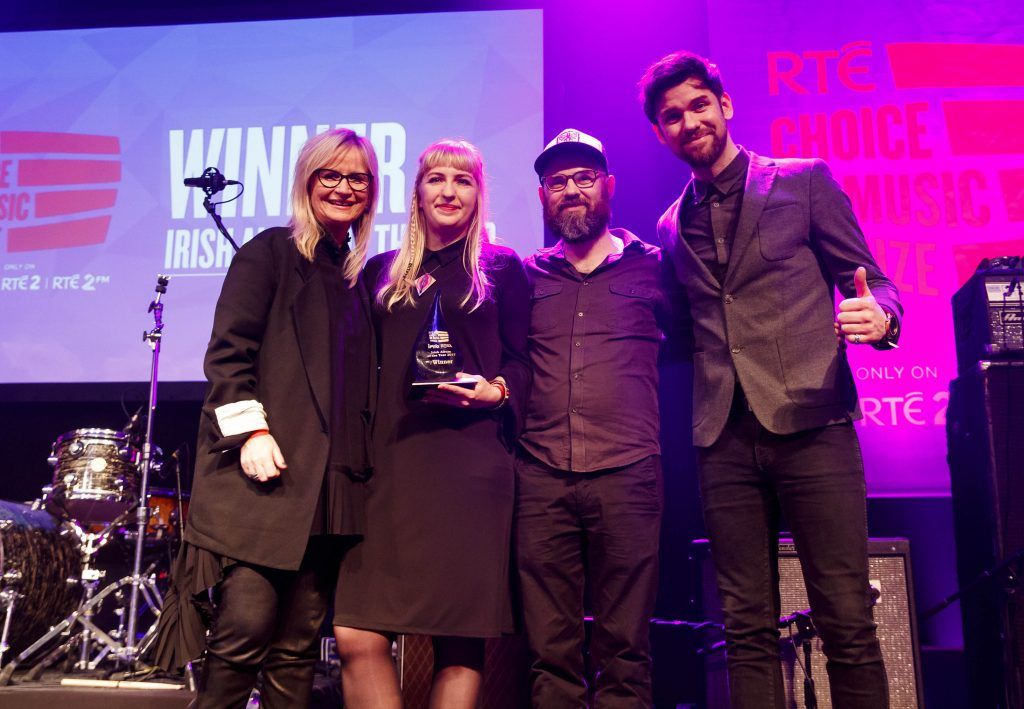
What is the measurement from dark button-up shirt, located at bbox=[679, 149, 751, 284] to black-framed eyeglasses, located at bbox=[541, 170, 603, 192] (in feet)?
1.04

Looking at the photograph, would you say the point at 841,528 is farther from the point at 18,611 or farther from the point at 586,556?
the point at 18,611

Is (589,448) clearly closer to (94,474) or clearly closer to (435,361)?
(435,361)

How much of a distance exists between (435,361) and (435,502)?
1.08ft

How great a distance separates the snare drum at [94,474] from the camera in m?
3.60

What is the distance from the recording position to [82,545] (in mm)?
3686

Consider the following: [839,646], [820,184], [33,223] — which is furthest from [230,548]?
[33,223]

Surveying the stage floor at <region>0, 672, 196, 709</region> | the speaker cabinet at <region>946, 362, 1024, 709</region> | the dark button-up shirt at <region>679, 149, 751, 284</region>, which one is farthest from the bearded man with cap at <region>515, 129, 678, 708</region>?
the stage floor at <region>0, 672, 196, 709</region>

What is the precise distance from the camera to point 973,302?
2.94m

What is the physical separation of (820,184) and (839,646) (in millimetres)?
1169

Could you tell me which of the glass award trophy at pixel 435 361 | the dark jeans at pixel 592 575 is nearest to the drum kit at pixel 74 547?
the dark jeans at pixel 592 575

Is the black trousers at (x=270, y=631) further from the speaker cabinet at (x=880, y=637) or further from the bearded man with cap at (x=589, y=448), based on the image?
the speaker cabinet at (x=880, y=637)

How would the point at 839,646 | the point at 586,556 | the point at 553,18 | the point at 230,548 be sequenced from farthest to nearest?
the point at 553,18 → the point at 586,556 → the point at 839,646 → the point at 230,548

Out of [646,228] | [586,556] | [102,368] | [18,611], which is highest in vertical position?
[646,228]

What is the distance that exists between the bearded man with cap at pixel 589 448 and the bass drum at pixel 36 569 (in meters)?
2.36
